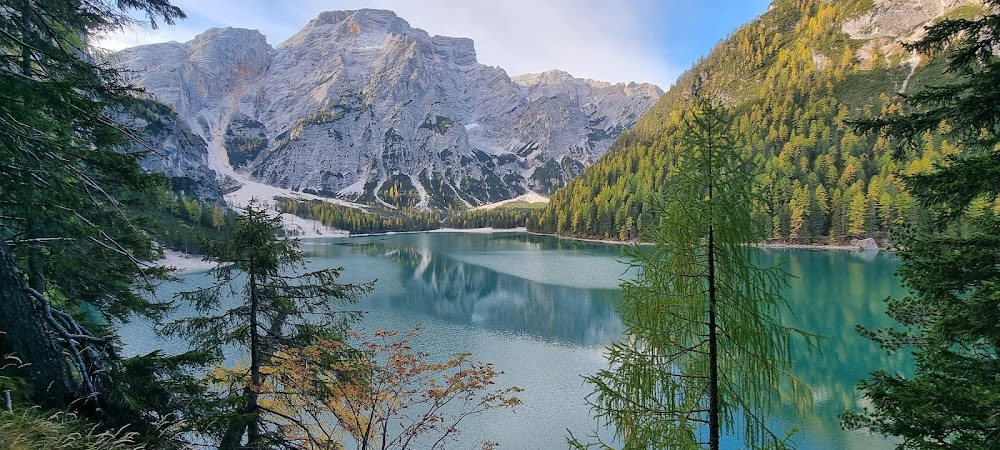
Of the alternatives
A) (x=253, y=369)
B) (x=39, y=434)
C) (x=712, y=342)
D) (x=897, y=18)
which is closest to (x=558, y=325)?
(x=253, y=369)

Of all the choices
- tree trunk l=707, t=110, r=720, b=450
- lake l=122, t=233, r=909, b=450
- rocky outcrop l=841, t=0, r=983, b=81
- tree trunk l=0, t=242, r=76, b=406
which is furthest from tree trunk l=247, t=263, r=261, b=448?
rocky outcrop l=841, t=0, r=983, b=81

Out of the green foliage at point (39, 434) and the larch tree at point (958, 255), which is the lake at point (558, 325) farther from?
the green foliage at point (39, 434)

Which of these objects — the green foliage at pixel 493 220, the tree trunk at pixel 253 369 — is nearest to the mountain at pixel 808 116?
the green foliage at pixel 493 220

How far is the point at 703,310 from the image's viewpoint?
16.3ft

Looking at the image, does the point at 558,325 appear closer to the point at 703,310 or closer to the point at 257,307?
the point at 257,307

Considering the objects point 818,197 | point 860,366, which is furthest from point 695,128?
point 818,197

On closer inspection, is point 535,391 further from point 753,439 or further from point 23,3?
point 23,3

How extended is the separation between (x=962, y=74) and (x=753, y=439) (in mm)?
4947

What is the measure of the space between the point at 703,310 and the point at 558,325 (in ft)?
97.6

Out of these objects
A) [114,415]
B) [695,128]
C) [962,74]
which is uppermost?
[962,74]

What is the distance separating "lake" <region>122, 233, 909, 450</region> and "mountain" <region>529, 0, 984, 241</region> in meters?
12.5

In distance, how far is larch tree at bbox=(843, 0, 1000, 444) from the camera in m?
4.39

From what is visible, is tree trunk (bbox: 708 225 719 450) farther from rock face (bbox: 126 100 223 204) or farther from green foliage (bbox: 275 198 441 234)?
rock face (bbox: 126 100 223 204)

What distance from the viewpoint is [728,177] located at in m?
4.96
